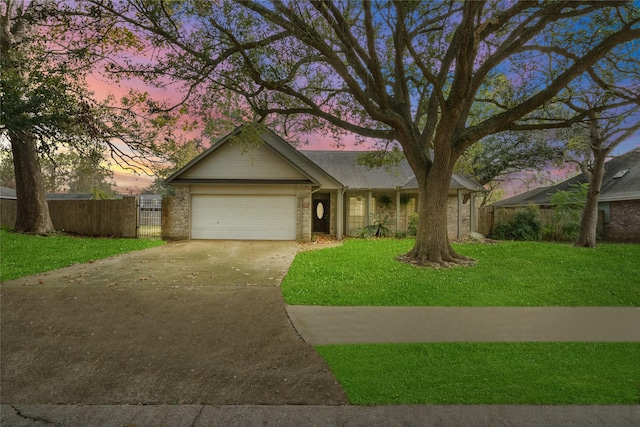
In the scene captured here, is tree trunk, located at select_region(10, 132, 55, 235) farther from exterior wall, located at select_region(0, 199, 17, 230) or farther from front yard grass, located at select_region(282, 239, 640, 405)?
front yard grass, located at select_region(282, 239, 640, 405)

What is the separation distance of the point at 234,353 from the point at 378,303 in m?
2.97

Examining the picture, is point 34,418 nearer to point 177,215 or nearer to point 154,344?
point 154,344

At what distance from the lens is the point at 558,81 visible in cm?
876

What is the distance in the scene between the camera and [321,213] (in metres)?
20.2

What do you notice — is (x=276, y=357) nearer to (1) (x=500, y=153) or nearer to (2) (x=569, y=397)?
(2) (x=569, y=397)

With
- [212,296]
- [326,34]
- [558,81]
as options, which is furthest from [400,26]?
[212,296]

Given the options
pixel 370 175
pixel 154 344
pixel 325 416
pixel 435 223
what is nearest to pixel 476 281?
pixel 435 223

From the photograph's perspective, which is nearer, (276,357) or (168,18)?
(276,357)

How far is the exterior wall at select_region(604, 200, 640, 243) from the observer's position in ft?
55.2

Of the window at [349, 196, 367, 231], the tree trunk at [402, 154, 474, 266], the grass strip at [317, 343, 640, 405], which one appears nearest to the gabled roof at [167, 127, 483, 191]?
the window at [349, 196, 367, 231]

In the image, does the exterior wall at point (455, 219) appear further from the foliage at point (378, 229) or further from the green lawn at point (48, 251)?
the green lawn at point (48, 251)

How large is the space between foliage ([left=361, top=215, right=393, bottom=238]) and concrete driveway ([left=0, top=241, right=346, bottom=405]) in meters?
10.9

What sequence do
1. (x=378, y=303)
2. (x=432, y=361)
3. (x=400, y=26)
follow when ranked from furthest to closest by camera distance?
(x=400, y=26) → (x=378, y=303) → (x=432, y=361)

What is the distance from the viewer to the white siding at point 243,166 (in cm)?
1627
